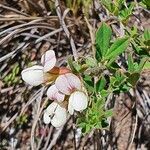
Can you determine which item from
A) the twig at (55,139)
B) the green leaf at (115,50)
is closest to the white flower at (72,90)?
the green leaf at (115,50)

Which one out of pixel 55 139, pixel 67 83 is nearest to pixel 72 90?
pixel 67 83

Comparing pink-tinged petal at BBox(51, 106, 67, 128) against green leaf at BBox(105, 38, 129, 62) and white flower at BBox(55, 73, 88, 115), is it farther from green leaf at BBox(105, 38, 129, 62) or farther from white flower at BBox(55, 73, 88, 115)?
green leaf at BBox(105, 38, 129, 62)

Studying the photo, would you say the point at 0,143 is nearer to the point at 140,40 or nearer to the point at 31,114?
the point at 31,114

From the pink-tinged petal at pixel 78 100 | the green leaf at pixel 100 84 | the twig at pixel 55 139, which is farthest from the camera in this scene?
the twig at pixel 55 139

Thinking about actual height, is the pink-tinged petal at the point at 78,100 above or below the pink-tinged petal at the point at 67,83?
below

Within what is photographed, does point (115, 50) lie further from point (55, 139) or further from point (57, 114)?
point (55, 139)

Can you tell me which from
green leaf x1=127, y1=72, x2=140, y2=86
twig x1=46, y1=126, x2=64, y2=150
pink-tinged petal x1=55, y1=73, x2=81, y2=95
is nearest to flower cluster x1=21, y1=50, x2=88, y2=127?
pink-tinged petal x1=55, y1=73, x2=81, y2=95

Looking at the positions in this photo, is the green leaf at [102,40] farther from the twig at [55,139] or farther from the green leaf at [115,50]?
the twig at [55,139]

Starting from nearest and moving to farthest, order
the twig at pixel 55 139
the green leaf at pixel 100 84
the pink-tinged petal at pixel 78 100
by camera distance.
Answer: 1. the pink-tinged petal at pixel 78 100
2. the green leaf at pixel 100 84
3. the twig at pixel 55 139
